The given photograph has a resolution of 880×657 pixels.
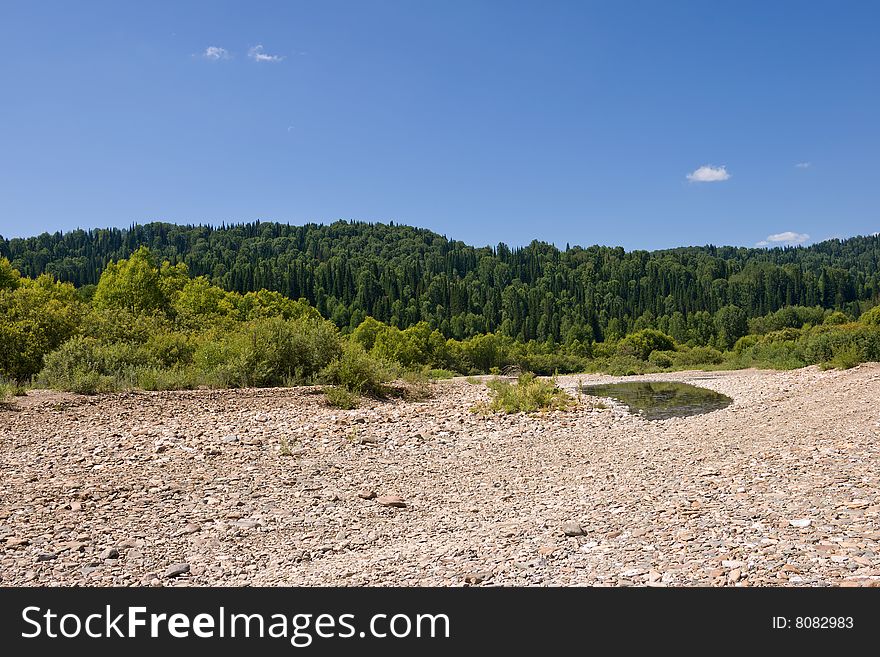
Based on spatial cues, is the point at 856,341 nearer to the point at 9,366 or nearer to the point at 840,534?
the point at 840,534

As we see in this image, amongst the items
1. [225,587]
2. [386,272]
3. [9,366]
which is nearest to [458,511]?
[225,587]

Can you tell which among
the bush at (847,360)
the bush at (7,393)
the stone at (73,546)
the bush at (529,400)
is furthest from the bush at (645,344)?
the stone at (73,546)

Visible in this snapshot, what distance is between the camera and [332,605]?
4141 mm

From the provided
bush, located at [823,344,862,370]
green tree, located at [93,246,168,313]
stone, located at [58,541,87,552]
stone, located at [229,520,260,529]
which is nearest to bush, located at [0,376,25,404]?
stone, located at [58,541,87,552]

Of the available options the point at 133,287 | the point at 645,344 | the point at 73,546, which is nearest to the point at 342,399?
the point at 73,546

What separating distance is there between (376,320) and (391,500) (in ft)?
301

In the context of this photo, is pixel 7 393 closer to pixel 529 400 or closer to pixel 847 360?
pixel 529 400

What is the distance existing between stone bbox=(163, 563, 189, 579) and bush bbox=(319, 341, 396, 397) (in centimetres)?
1127

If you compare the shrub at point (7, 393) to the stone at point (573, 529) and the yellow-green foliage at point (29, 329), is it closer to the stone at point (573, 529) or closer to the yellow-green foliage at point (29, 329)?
the yellow-green foliage at point (29, 329)

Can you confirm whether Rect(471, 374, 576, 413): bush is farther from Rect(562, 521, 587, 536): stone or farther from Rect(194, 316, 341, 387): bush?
Rect(562, 521, 587, 536): stone

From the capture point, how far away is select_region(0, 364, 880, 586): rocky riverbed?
15.9ft

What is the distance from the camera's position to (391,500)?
782 cm

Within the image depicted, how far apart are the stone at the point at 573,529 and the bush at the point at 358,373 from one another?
11.5m

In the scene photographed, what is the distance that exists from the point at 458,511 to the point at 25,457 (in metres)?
6.92
